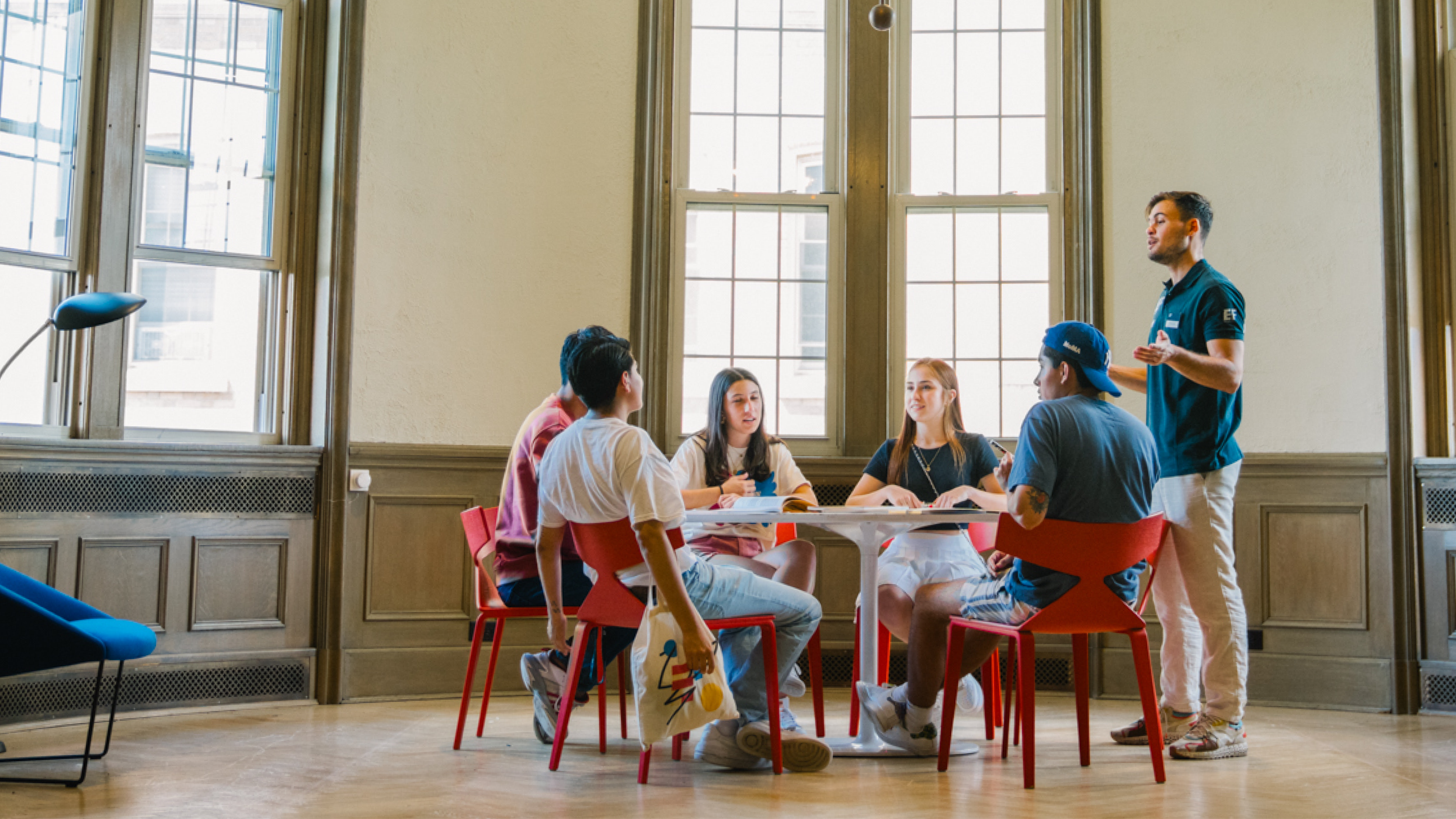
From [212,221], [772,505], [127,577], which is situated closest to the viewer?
[772,505]

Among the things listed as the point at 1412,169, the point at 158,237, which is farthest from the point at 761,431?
the point at 1412,169

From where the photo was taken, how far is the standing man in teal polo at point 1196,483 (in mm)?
3592

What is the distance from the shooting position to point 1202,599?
362 cm

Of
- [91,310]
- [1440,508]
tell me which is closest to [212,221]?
[91,310]

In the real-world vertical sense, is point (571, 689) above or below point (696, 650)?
below

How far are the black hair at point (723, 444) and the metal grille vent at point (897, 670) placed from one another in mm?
1322

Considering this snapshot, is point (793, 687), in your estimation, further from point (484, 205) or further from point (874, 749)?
point (484, 205)

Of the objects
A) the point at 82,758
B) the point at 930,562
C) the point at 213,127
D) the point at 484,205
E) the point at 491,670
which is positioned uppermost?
the point at 213,127

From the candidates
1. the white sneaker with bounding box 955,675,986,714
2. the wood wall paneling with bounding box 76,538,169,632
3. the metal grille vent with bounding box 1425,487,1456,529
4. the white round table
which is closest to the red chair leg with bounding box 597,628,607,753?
the white round table

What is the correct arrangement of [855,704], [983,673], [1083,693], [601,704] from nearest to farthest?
[1083,693] < [601,704] < [855,704] < [983,673]

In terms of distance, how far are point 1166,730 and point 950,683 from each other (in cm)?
96

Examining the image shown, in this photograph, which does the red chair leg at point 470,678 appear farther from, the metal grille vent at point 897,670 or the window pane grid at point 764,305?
the window pane grid at point 764,305

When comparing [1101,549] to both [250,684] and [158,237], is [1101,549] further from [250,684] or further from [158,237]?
[158,237]

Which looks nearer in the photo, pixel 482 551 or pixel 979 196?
pixel 482 551
